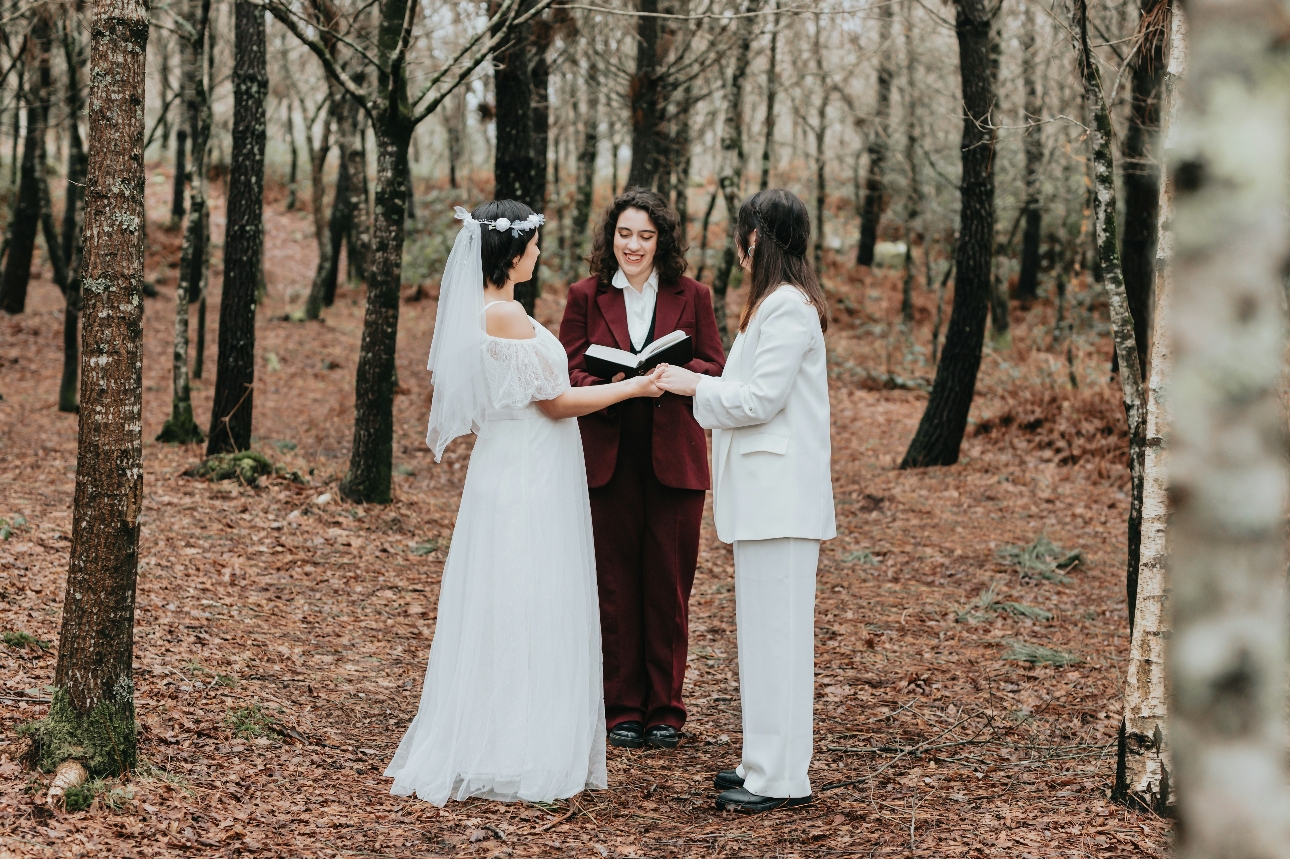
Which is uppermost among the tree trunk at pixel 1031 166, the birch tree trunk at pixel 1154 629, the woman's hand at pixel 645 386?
the tree trunk at pixel 1031 166

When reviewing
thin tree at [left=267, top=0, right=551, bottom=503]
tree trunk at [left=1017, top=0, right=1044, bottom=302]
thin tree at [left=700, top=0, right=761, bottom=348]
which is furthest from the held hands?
tree trunk at [left=1017, top=0, right=1044, bottom=302]

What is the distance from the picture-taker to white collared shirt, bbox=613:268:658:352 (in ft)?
16.3

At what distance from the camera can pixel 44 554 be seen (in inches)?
239

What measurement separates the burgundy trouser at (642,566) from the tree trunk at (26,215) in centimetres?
1074

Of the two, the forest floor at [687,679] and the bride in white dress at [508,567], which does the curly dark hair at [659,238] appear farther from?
the forest floor at [687,679]

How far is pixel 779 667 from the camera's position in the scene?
12.7 feet

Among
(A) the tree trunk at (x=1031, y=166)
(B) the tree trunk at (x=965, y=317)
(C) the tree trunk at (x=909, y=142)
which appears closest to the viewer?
(B) the tree trunk at (x=965, y=317)

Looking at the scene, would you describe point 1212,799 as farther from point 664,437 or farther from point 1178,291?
point 664,437

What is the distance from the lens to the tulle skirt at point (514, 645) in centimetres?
391

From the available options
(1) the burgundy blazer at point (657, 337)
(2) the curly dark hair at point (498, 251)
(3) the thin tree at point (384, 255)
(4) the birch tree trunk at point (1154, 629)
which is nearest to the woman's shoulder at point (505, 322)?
(2) the curly dark hair at point (498, 251)

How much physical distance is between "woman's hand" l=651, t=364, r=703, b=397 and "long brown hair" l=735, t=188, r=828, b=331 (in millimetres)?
324

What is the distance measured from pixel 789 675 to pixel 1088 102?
3.01 m

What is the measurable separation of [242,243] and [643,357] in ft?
21.7

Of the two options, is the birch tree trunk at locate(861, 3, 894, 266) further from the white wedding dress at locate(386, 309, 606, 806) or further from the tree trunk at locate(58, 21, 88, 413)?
the white wedding dress at locate(386, 309, 606, 806)
